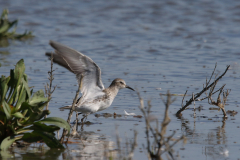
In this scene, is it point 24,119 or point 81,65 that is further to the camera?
point 81,65

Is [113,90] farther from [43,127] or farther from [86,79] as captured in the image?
[43,127]

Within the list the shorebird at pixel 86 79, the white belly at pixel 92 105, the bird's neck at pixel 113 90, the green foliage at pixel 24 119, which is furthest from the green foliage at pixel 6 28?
the green foliage at pixel 24 119

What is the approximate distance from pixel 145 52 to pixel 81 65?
273 inches

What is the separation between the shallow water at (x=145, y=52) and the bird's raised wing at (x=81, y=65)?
2.17 feet

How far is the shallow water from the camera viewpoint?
273 inches

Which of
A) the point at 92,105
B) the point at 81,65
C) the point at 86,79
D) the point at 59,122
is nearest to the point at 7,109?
the point at 59,122

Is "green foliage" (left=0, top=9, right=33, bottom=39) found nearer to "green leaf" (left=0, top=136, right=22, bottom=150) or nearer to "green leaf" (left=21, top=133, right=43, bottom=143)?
"green leaf" (left=21, top=133, right=43, bottom=143)

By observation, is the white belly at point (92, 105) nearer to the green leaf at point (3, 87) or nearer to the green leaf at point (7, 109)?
the green leaf at point (3, 87)

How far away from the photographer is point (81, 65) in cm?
710

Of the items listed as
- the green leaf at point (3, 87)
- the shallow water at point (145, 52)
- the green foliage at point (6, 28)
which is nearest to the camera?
the green leaf at point (3, 87)

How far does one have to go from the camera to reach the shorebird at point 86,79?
6.90 meters

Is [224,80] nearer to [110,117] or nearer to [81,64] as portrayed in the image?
[110,117]

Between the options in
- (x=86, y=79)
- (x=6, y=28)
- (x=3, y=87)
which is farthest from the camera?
(x=6, y=28)

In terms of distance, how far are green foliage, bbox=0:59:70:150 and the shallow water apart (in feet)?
1.35
